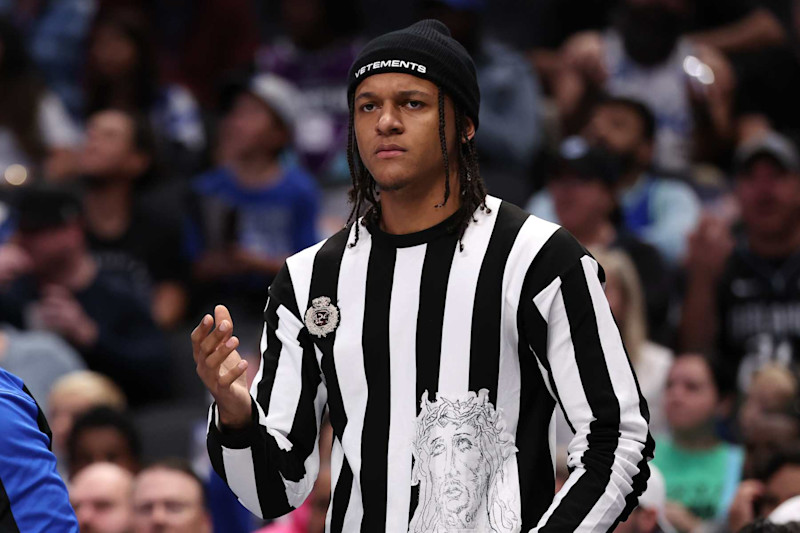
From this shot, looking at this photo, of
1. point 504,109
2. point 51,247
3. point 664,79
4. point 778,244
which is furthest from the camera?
point 664,79

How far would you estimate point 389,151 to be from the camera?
3129 mm

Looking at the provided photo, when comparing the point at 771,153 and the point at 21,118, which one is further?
the point at 21,118

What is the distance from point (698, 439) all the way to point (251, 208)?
8.78ft

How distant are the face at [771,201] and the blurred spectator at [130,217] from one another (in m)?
2.94

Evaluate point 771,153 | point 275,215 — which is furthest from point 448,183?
point 275,215

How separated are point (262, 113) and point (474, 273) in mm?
4908

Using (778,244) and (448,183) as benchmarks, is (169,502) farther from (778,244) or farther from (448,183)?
(778,244)

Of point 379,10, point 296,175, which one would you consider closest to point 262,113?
point 296,175

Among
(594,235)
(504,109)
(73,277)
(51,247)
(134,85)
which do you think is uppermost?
(134,85)

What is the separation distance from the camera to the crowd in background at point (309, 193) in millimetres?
6348

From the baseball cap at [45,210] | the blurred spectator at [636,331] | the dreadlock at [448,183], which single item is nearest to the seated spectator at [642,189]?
the blurred spectator at [636,331]

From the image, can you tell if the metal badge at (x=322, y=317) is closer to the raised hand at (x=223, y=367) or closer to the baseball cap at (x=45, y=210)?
the raised hand at (x=223, y=367)

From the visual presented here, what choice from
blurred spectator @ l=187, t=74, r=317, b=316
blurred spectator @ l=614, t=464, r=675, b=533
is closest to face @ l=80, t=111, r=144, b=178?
blurred spectator @ l=187, t=74, r=317, b=316

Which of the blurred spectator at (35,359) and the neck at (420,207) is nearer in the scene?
the neck at (420,207)
